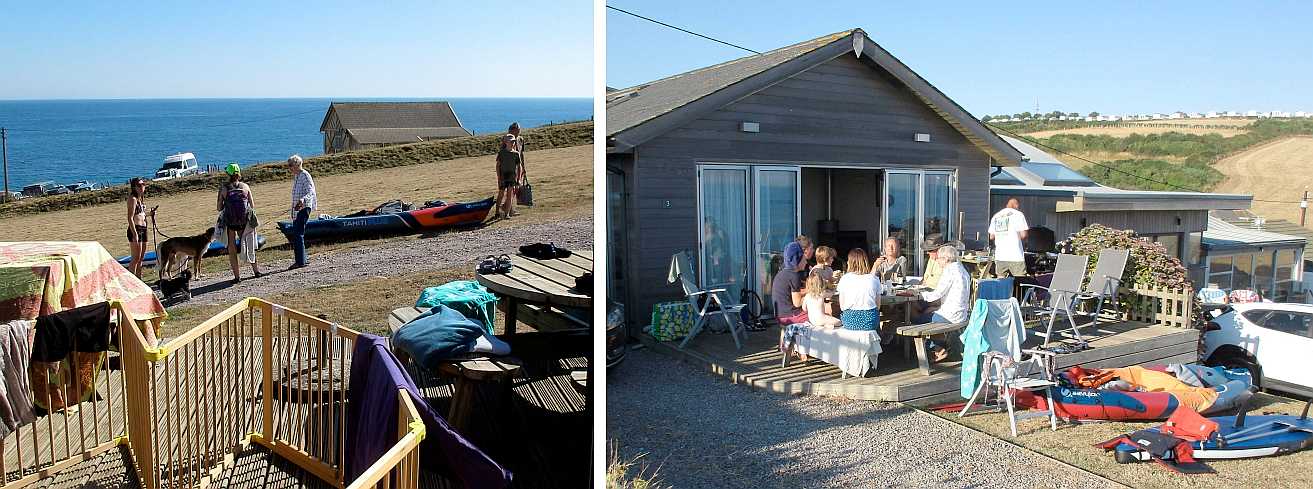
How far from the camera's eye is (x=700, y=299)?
300 cm

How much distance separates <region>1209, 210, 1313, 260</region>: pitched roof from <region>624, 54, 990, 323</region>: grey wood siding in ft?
2.28

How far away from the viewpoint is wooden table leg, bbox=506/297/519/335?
4.17 meters

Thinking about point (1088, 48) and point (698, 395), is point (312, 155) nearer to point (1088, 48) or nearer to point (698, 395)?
point (698, 395)

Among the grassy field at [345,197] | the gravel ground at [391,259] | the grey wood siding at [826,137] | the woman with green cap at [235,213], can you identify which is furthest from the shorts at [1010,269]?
the woman with green cap at [235,213]

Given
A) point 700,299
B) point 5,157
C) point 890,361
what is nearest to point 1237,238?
point 890,361

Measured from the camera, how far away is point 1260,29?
2.47 meters

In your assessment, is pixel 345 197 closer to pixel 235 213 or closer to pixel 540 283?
pixel 235 213

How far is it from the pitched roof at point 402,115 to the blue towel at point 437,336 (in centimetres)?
88

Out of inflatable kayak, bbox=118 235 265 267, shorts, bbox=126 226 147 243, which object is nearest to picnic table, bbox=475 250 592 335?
inflatable kayak, bbox=118 235 265 267

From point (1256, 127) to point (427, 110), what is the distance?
321cm

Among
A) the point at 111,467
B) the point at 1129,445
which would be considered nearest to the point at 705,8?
the point at 1129,445

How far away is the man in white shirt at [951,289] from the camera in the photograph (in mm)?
2605

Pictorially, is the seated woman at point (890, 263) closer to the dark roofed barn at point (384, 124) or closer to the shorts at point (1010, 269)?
the shorts at point (1010, 269)

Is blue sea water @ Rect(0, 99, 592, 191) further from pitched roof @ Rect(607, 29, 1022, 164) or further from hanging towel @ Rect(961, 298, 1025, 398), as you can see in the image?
hanging towel @ Rect(961, 298, 1025, 398)
